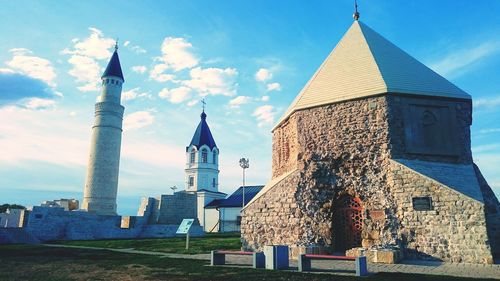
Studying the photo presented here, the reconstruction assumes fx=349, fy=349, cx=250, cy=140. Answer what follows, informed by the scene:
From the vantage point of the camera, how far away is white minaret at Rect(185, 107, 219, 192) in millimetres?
53594

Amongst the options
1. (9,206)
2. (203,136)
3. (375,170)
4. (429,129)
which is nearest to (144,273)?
(375,170)

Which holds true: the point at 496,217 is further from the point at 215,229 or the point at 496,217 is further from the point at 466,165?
the point at 215,229

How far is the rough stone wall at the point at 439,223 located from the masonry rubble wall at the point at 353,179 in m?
0.03

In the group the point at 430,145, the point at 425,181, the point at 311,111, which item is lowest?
the point at 425,181

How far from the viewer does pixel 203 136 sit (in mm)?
55219

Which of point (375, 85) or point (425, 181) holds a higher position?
point (375, 85)

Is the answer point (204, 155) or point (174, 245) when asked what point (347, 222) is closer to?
point (174, 245)

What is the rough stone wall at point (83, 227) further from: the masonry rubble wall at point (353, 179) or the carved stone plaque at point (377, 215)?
the carved stone plaque at point (377, 215)

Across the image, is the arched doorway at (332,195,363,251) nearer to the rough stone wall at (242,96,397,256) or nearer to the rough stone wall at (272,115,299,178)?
the rough stone wall at (242,96,397,256)

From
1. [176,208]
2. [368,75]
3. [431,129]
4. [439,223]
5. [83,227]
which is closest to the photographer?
[439,223]

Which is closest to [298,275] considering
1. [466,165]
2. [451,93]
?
[466,165]

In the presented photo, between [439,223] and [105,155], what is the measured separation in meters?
35.1

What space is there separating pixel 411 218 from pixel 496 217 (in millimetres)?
3853

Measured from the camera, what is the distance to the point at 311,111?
15109mm
